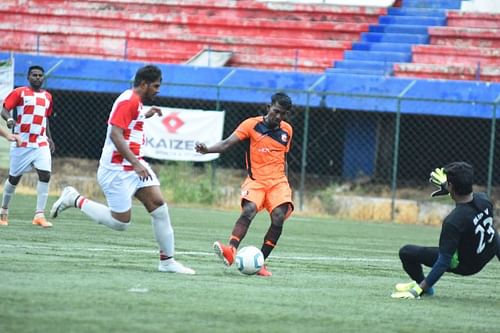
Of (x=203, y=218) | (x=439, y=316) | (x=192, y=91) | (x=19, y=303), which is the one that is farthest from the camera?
(x=192, y=91)

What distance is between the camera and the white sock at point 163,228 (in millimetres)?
10219

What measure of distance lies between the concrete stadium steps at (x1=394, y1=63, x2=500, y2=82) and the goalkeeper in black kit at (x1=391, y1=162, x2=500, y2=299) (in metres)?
16.2

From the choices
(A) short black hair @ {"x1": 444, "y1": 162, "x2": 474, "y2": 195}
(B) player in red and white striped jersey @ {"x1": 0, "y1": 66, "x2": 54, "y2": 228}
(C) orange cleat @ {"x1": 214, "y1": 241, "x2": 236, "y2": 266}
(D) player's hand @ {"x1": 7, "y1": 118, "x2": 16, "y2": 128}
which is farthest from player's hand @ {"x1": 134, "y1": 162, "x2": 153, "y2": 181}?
(B) player in red and white striped jersey @ {"x1": 0, "y1": 66, "x2": 54, "y2": 228}

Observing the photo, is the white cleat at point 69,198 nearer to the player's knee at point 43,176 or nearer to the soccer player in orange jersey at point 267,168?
the soccer player in orange jersey at point 267,168

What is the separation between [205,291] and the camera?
29.1 ft

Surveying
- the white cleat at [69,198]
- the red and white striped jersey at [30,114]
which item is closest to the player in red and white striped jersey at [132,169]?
the white cleat at [69,198]

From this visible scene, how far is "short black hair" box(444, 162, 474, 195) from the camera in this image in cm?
914

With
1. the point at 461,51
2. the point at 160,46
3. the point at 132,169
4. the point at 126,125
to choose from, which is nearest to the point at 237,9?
the point at 160,46

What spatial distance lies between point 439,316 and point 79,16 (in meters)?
24.2

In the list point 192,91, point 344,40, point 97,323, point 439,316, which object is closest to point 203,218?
point 192,91

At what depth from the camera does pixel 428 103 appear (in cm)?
2400

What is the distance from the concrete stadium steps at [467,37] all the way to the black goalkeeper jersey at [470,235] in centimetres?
1836

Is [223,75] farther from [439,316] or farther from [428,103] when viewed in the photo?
[439,316]

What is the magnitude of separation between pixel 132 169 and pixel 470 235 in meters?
3.15
